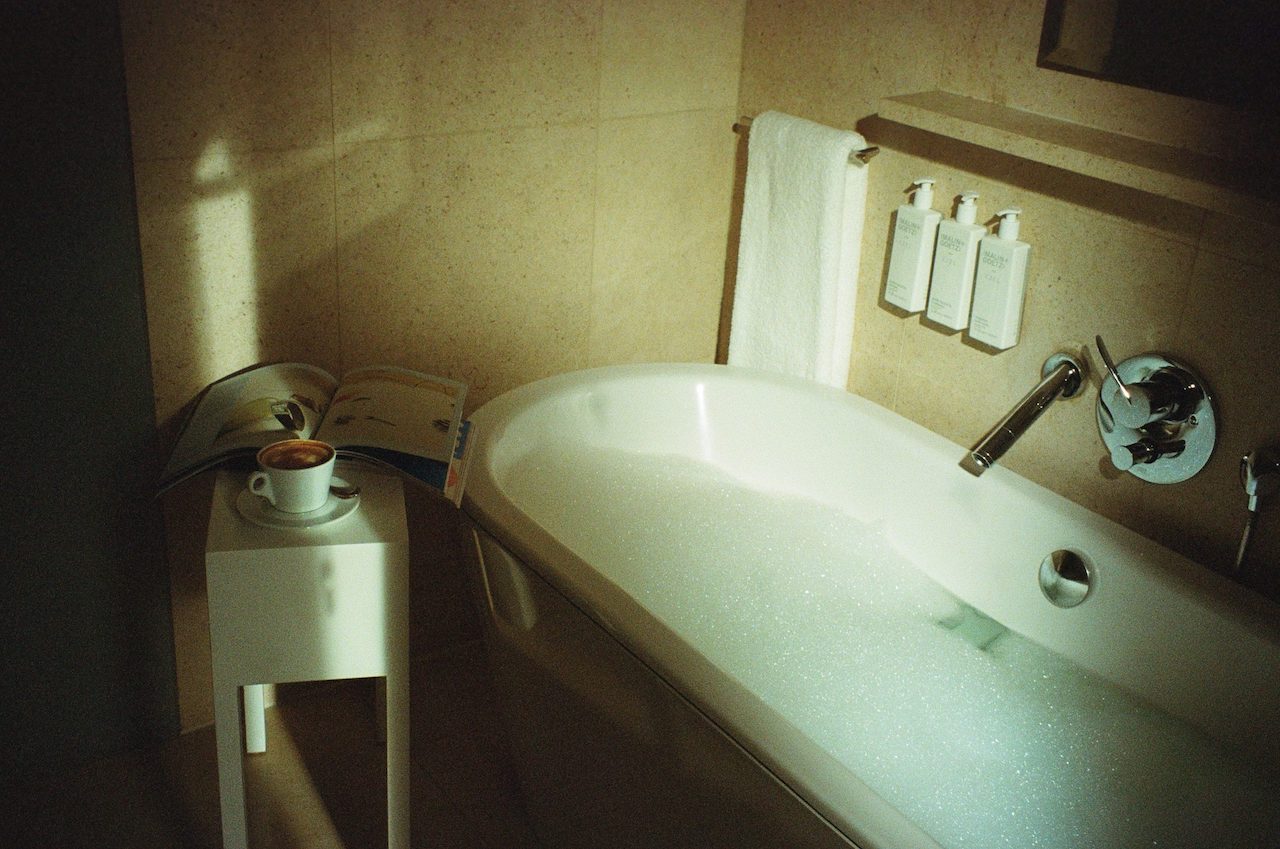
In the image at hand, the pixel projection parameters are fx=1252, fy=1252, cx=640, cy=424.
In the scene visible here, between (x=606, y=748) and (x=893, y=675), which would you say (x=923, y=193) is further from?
(x=606, y=748)

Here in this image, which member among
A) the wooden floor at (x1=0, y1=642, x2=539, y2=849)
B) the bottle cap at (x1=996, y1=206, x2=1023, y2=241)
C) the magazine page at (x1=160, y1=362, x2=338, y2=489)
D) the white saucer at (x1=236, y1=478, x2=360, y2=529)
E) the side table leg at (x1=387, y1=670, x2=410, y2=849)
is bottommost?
the wooden floor at (x1=0, y1=642, x2=539, y2=849)

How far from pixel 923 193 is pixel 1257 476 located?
2.07 ft

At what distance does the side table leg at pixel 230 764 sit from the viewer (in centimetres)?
149

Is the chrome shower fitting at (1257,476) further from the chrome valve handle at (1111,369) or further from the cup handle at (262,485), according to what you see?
the cup handle at (262,485)

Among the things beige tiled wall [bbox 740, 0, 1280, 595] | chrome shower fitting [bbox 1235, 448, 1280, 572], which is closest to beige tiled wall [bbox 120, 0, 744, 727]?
beige tiled wall [bbox 740, 0, 1280, 595]

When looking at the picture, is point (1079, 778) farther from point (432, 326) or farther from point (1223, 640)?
point (432, 326)

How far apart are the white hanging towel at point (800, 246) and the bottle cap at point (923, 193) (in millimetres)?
120

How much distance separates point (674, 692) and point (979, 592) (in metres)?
0.66

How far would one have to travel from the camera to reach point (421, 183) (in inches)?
75.1

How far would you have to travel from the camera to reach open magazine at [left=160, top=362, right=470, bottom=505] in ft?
5.23

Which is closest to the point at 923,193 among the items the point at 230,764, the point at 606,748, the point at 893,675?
the point at 893,675

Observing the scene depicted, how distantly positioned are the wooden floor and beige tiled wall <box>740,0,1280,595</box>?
89cm

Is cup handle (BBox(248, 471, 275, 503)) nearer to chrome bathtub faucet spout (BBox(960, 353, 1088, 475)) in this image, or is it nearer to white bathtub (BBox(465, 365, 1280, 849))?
white bathtub (BBox(465, 365, 1280, 849))

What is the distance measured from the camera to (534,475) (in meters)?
1.84
